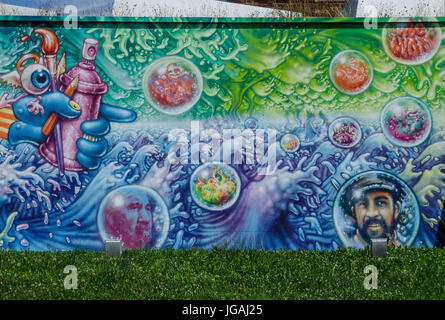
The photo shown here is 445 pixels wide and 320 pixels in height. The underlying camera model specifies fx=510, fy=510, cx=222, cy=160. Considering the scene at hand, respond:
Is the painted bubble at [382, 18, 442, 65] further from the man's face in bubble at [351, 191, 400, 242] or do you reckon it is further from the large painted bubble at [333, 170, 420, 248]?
the man's face in bubble at [351, 191, 400, 242]

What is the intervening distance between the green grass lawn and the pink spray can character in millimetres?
1070

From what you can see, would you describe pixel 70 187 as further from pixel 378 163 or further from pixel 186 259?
pixel 378 163

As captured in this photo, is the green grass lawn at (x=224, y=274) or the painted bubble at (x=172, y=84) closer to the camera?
the green grass lawn at (x=224, y=274)

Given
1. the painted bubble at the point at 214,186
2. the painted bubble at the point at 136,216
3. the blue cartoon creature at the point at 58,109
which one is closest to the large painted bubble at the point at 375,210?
the painted bubble at the point at 214,186

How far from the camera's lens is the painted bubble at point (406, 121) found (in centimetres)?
569

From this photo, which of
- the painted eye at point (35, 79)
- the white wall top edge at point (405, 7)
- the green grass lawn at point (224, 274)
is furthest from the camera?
the white wall top edge at point (405, 7)

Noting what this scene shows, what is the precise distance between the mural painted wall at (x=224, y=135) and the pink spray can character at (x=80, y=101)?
16 millimetres

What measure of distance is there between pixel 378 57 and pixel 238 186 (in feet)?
6.98

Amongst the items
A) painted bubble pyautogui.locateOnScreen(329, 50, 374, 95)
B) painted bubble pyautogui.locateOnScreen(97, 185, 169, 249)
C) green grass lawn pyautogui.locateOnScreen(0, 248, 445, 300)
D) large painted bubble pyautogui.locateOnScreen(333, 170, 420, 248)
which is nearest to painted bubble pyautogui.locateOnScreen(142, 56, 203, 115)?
painted bubble pyautogui.locateOnScreen(97, 185, 169, 249)

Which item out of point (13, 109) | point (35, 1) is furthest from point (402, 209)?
point (35, 1)

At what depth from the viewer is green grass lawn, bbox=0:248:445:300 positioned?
168 inches

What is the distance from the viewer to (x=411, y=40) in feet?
18.7

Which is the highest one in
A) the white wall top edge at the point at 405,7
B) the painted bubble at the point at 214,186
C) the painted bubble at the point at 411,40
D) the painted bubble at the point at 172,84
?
the white wall top edge at the point at 405,7

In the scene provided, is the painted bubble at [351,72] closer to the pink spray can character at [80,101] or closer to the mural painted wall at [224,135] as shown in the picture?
the mural painted wall at [224,135]
